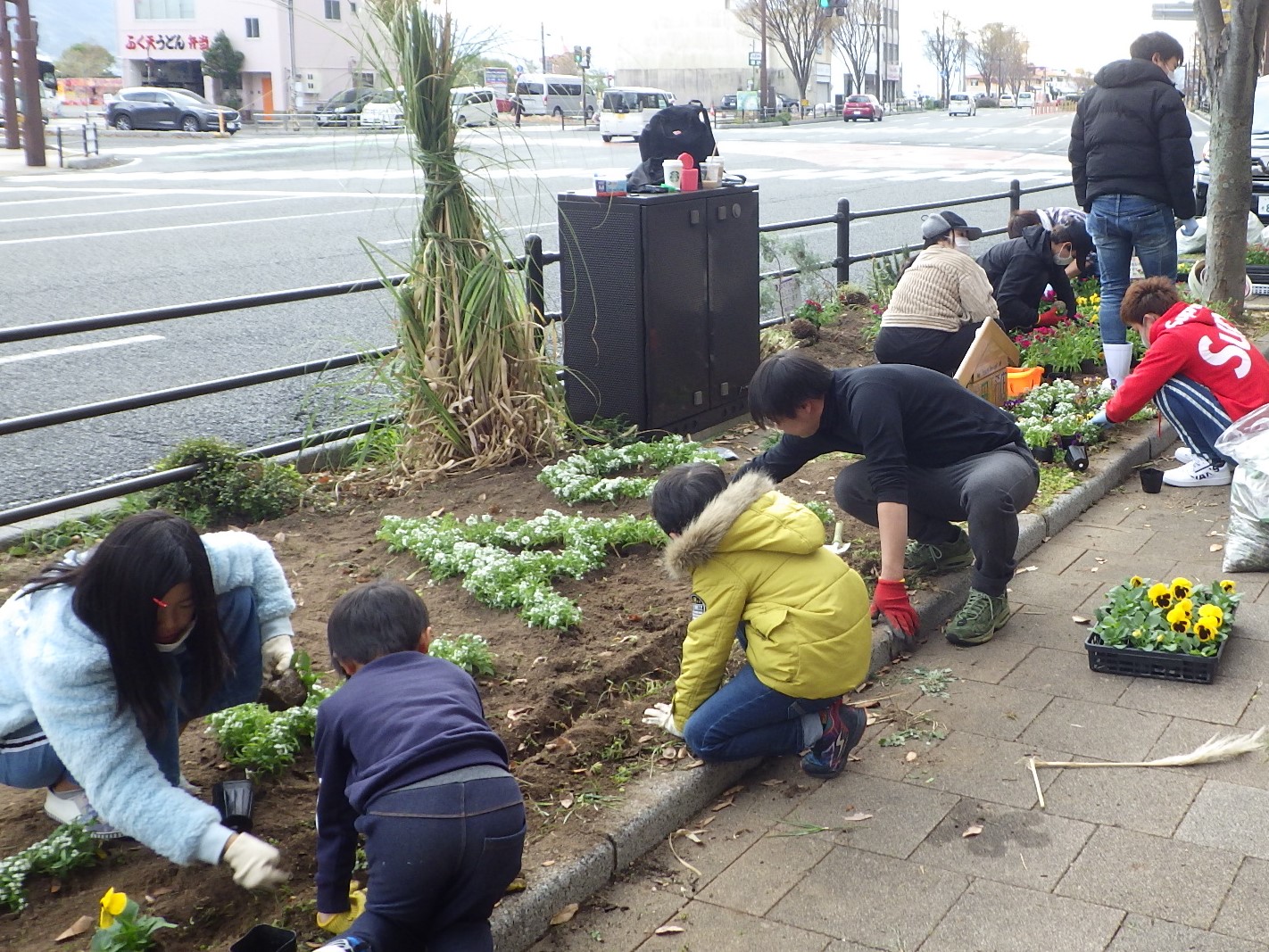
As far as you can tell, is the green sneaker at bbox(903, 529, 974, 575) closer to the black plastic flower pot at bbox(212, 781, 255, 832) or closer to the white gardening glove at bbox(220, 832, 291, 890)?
the black plastic flower pot at bbox(212, 781, 255, 832)

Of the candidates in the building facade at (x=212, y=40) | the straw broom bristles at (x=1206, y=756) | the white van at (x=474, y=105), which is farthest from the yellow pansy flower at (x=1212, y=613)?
the building facade at (x=212, y=40)

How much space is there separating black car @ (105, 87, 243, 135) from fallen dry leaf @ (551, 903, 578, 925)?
155 ft

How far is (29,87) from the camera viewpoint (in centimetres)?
2822

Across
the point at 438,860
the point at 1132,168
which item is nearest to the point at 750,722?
the point at 438,860

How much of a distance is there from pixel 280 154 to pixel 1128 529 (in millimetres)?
31136

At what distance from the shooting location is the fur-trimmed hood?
3342 mm

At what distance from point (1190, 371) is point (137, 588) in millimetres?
4768

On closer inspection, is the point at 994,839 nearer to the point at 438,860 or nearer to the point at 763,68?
the point at 438,860

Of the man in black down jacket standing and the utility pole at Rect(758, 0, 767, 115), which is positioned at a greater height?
the utility pole at Rect(758, 0, 767, 115)

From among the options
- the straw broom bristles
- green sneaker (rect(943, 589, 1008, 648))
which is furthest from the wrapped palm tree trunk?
the straw broom bristles

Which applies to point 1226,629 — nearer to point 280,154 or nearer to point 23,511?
point 23,511

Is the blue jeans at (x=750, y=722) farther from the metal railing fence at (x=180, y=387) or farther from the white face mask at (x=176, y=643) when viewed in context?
the metal railing fence at (x=180, y=387)

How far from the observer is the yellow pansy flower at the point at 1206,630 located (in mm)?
4082

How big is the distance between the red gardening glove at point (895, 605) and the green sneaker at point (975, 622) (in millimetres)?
198
